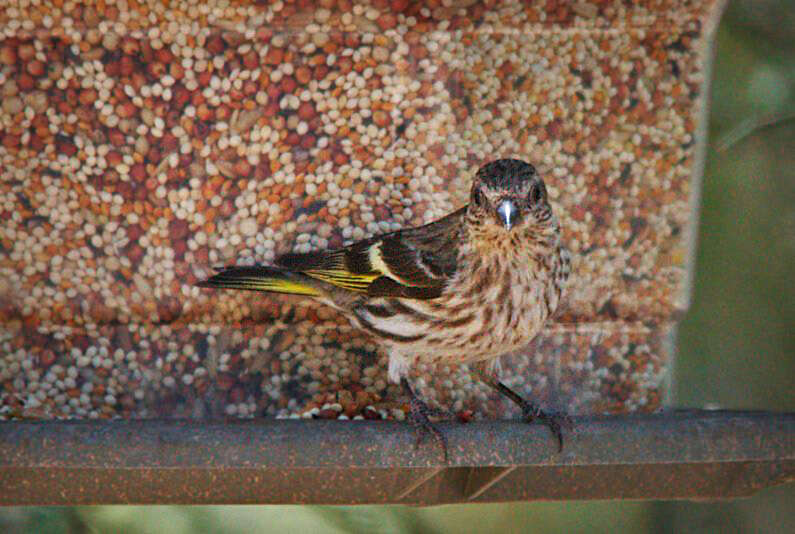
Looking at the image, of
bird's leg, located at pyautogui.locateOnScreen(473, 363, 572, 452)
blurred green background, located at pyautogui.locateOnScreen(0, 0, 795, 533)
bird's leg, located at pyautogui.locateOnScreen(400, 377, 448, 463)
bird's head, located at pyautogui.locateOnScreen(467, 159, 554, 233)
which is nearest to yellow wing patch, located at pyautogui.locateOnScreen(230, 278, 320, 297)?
bird's leg, located at pyautogui.locateOnScreen(400, 377, 448, 463)

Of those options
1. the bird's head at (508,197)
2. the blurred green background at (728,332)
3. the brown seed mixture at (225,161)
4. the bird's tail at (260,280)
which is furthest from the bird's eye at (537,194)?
the blurred green background at (728,332)

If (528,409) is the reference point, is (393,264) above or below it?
above

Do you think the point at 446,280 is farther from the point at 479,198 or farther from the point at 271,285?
the point at 271,285

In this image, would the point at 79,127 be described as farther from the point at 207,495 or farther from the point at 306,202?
the point at 207,495

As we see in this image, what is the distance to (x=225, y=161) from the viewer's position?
18.3ft

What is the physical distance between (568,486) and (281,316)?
1.31 m

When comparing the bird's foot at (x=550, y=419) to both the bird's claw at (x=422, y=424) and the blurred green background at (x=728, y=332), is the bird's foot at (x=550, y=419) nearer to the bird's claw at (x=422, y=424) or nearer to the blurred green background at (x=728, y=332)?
the bird's claw at (x=422, y=424)

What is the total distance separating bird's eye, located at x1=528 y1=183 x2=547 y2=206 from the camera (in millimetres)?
5268

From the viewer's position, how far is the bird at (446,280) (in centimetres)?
537

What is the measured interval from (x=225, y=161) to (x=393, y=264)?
777mm

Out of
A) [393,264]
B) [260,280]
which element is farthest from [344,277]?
[260,280]

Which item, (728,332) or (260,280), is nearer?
(260,280)

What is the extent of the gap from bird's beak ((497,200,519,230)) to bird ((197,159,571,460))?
71mm

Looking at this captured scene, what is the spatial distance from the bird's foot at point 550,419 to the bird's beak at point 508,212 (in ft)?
2.31
